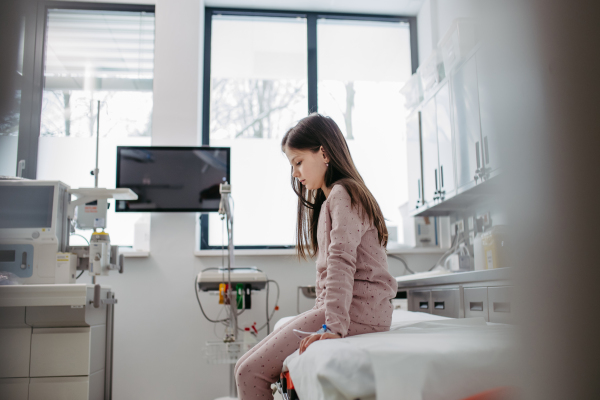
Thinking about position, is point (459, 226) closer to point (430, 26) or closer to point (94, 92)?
point (430, 26)

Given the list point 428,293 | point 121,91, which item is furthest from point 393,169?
point 121,91

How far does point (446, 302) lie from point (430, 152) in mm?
1061

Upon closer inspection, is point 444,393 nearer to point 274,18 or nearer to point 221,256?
point 221,256

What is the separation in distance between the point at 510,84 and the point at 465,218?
10.1 ft

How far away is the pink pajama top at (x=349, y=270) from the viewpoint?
1.14 meters

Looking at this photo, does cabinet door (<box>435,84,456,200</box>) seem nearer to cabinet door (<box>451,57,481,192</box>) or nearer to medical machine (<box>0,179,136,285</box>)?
cabinet door (<box>451,57,481,192</box>)

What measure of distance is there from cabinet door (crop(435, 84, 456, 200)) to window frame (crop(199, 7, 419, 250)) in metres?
1.00

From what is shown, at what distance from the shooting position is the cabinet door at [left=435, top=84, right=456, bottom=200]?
2680 mm

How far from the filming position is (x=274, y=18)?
379 cm

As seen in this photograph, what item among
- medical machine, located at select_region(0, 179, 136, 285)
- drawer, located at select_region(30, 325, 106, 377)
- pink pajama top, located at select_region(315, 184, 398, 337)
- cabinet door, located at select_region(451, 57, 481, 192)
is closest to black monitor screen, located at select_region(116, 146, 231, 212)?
medical machine, located at select_region(0, 179, 136, 285)

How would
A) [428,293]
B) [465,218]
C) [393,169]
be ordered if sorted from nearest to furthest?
1. [428,293]
2. [465,218]
3. [393,169]

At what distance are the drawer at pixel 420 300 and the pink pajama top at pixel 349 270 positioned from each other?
1300mm

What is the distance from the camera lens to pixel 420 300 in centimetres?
266

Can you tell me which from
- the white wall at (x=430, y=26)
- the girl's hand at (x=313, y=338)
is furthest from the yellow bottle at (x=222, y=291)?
the white wall at (x=430, y=26)
